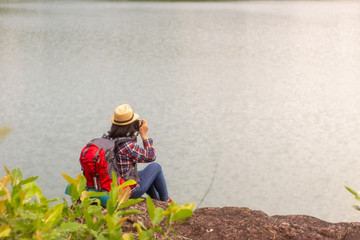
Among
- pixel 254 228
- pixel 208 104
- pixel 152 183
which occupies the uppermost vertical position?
pixel 254 228

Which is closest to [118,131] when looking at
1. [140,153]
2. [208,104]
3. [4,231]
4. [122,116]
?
[122,116]

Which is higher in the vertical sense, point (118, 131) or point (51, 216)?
point (51, 216)

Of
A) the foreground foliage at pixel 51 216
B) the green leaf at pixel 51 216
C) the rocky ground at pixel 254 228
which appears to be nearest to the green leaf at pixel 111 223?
the foreground foliage at pixel 51 216

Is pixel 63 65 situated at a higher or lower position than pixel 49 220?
lower

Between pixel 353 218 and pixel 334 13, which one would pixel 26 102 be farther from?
pixel 334 13

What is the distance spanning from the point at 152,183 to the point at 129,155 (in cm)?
61

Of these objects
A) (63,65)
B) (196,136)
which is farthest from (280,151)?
(63,65)

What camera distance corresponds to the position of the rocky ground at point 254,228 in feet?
10.9

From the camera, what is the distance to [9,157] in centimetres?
643

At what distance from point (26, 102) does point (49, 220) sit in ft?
24.9

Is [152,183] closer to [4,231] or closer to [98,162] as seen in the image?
[98,162]

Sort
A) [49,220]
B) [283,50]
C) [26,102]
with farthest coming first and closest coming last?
[283,50] → [26,102] → [49,220]

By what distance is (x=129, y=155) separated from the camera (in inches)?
161

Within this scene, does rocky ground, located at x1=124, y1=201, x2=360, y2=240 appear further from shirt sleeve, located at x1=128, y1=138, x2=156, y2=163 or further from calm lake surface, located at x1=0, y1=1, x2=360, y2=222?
calm lake surface, located at x1=0, y1=1, x2=360, y2=222
